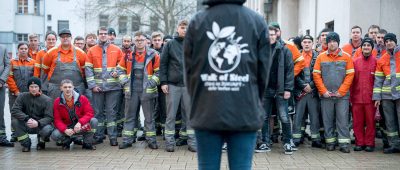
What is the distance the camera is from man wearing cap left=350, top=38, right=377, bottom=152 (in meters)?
9.86

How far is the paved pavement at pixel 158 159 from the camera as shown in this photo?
27.3 feet

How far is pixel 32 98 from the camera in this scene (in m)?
9.91

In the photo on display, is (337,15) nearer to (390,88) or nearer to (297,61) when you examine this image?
(297,61)

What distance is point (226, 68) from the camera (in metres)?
4.15

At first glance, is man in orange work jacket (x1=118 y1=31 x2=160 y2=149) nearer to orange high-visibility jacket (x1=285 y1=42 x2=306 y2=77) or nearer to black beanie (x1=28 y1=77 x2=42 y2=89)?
black beanie (x1=28 y1=77 x2=42 y2=89)

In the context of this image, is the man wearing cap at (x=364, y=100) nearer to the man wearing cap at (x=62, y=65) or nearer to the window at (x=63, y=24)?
the man wearing cap at (x=62, y=65)

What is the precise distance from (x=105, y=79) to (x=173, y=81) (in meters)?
1.58

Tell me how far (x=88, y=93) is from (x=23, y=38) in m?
52.6

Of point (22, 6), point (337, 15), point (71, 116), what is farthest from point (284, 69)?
point (22, 6)

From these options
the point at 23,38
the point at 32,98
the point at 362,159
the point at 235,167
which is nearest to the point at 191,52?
the point at 235,167

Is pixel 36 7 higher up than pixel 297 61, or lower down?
higher up

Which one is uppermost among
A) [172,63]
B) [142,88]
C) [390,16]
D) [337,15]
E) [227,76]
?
[337,15]

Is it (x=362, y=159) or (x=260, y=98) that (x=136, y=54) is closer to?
(x=362, y=159)

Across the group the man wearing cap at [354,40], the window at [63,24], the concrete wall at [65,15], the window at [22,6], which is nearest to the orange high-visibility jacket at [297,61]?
the man wearing cap at [354,40]
